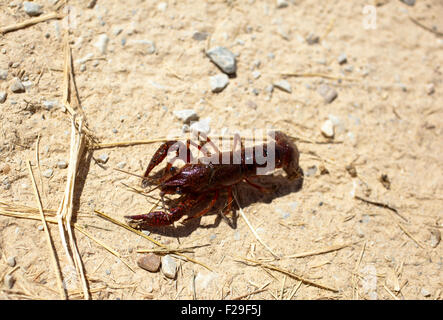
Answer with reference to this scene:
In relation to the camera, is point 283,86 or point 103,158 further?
point 283,86

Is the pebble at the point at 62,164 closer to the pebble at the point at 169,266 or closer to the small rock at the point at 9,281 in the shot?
the small rock at the point at 9,281

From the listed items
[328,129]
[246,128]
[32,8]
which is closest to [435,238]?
[328,129]

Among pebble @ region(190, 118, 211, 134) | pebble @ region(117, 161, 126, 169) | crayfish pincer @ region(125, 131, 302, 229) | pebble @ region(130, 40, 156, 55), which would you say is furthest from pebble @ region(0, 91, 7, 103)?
pebble @ region(190, 118, 211, 134)

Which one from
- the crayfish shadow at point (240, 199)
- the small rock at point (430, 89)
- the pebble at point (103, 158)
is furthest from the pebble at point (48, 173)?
the small rock at point (430, 89)

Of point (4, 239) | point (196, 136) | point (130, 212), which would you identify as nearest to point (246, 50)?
point (196, 136)

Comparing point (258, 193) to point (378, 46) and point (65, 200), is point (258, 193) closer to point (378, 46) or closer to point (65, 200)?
point (65, 200)

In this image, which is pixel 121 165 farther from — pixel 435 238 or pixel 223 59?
pixel 435 238

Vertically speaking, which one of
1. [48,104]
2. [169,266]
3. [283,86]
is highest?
[48,104]
